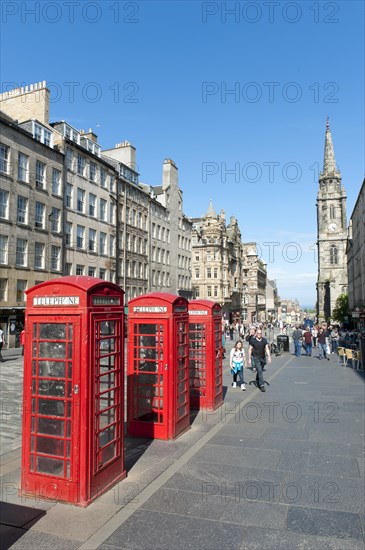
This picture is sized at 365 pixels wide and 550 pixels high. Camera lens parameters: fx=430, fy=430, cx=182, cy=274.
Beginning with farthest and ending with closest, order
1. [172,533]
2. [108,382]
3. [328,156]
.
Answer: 1. [328,156]
2. [108,382]
3. [172,533]

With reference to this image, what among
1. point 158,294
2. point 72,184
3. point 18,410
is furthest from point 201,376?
point 72,184

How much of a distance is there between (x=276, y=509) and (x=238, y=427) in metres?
3.76

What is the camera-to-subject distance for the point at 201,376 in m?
10.6

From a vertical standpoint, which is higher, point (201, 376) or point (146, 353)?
point (146, 353)

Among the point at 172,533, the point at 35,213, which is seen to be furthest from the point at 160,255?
the point at 172,533

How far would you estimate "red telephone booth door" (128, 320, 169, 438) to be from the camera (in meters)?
7.85

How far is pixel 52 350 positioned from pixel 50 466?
145 centimetres

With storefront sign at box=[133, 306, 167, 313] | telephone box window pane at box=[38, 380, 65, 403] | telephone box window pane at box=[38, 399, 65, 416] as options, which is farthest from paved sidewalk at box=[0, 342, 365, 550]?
storefront sign at box=[133, 306, 167, 313]

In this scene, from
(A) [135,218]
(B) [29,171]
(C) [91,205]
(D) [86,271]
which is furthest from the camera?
(A) [135,218]

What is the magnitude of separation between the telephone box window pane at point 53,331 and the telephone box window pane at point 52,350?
88 millimetres

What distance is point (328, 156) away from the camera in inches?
4318

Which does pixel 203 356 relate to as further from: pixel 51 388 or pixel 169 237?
pixel 169 237

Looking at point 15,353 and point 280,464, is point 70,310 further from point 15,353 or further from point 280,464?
point 15,353

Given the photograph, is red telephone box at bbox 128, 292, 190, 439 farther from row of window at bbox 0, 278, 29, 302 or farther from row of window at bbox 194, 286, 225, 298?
row of window at bbox 194, 286, 225, 298
